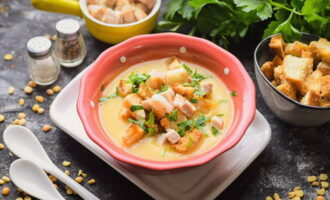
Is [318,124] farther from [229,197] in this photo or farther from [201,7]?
[201,7]

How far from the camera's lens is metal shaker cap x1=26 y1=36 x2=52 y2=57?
2.38m

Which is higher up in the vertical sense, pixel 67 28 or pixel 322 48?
pixel 322 48

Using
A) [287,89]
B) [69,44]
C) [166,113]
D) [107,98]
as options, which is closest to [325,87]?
[287,89]

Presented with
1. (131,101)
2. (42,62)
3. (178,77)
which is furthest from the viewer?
(42,62)

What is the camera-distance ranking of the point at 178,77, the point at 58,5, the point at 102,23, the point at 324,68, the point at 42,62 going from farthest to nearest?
the point at 58,5 → the point at 102,23 → the point at 42,62 → the point at 324,68 → the point at 178,77

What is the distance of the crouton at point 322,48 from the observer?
7.27 ft

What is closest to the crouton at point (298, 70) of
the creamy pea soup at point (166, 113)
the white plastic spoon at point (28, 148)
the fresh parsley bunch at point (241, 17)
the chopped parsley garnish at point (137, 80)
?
the fresh parsley bunch at point (241, 17)

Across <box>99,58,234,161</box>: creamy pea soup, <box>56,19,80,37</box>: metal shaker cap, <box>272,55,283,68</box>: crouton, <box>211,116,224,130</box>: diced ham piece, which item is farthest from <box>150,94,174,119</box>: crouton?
<box>56,19,80,37</box>: metal shaker cap

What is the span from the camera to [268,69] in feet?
7.50

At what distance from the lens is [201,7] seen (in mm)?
2615

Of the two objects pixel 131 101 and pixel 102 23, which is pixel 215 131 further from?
pixel 102 23

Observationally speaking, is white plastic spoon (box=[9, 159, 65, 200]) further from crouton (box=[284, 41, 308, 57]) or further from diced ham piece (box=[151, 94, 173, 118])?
crouton (box=[284, 41, 308, 57])

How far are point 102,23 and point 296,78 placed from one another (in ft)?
3.82

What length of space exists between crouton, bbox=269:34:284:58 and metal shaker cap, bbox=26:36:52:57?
3.98 ft
